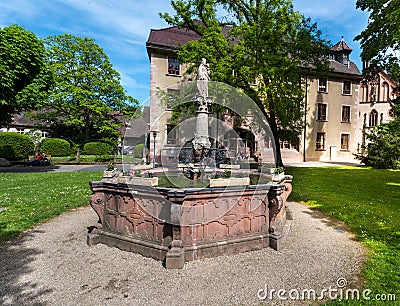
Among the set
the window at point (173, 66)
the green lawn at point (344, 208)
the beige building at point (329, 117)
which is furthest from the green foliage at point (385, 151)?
the window at point (173, 66)

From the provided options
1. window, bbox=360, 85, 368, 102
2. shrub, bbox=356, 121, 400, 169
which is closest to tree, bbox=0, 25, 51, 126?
shrub, bbox=356, 121, 400, 169

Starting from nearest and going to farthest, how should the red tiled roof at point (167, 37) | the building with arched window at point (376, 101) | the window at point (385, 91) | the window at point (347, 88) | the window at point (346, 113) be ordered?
the red tiled roof at point (167, 37) → the window at point (347, 88) → the window at point (346, 113) → the building with arched window at point (376, 101) → the window at point (385, 91)

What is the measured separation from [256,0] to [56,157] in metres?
25.6

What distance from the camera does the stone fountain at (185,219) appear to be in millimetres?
4645

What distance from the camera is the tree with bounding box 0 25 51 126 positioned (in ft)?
50.6

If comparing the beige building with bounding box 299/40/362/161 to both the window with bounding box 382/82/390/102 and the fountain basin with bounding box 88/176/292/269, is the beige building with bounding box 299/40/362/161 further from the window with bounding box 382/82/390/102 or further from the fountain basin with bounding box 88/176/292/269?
the fountain basin with bounding box 88/176/292/269

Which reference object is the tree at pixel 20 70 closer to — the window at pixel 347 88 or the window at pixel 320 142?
the window at pixel 320 142

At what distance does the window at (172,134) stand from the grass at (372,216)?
1234 centimetres

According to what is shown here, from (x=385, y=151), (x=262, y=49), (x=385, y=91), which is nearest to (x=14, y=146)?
(x=262, y=49)

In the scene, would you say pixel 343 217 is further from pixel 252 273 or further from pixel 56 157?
pixel 56 157

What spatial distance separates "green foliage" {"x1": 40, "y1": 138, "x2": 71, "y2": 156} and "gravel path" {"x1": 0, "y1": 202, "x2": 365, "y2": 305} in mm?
25777

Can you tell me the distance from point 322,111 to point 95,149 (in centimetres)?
2960

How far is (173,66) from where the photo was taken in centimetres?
2550

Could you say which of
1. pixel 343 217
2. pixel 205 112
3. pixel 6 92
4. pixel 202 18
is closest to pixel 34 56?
pixel 6 92
